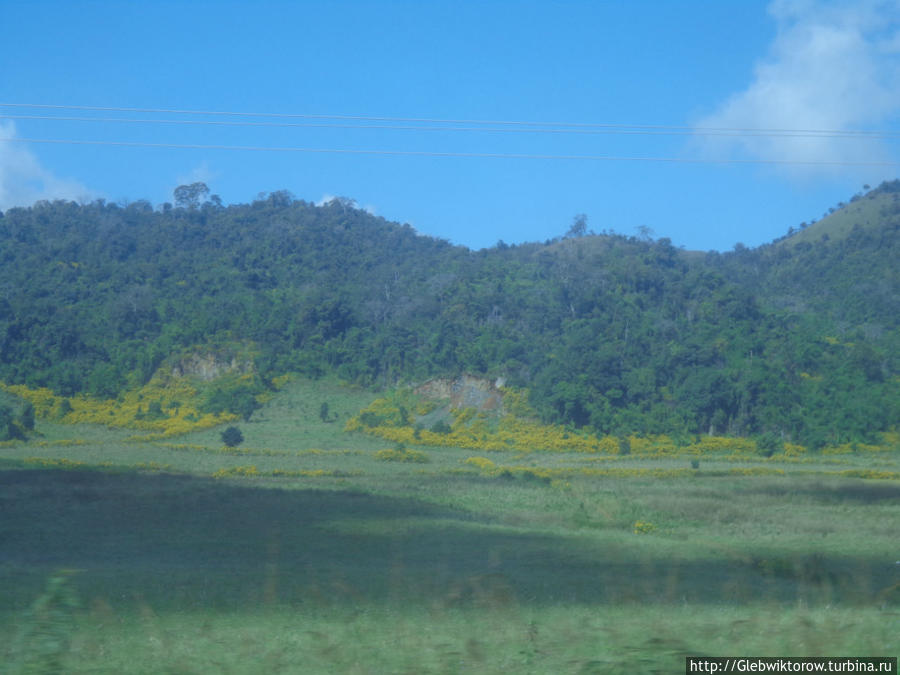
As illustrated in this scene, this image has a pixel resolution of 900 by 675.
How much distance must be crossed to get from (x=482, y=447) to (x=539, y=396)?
15.2 ft

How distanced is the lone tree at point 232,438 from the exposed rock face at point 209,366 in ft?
26.5

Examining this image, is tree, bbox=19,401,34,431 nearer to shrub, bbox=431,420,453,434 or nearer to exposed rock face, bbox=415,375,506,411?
shrub, bbox=431,420,453,434

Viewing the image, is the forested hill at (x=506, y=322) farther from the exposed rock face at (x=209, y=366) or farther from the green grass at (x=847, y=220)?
the green grass at (x=847, y=220)

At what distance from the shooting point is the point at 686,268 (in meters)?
58.9

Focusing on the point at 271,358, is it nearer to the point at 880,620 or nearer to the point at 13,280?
the point at 13,280

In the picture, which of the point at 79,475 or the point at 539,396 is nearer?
the point at 79,475

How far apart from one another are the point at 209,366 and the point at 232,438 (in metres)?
9.60

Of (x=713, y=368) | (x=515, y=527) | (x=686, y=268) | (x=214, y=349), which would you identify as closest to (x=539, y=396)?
(x=713, y=368)

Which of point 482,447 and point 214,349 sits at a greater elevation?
point 214,349

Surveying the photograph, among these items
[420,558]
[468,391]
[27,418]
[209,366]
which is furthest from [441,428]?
[420,558]

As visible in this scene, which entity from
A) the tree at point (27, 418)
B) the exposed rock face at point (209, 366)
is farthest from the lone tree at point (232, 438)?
the exposed rock face at point (209, 366)

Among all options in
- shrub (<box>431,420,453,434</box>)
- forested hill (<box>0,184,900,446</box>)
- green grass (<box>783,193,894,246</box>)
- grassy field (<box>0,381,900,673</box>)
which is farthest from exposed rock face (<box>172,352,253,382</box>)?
green grass (<box>783,193,894,246</box>)

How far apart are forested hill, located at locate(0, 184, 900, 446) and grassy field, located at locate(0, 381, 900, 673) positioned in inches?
200

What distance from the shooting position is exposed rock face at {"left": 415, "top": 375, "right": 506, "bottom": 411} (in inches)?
1432
